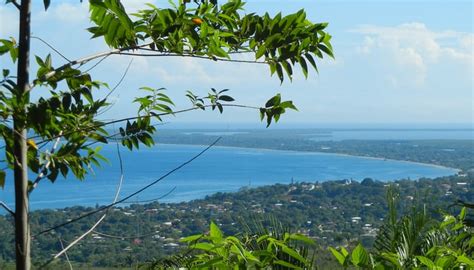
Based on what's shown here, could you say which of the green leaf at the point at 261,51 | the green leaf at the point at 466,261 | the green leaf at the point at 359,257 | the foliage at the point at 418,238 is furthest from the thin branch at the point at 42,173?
the green leaf at the point at 466,261

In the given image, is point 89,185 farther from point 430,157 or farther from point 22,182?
point 430,157

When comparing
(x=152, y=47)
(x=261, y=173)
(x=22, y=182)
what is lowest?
(x=261, y=173)

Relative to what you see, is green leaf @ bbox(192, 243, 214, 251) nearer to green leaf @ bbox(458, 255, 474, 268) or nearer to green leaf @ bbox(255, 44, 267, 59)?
green leaf @ bbox(255, 44, 267, 59)

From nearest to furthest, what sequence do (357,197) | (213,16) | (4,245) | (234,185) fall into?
(213,16)
(4,245)
(357,197)
(234,185)

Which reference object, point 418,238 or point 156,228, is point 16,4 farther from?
point 418,238

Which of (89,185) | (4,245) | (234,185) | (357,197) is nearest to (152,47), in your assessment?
(4,245)

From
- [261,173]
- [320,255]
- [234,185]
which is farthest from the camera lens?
[261,173]

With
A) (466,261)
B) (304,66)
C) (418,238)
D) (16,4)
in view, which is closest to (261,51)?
A: (304,66)

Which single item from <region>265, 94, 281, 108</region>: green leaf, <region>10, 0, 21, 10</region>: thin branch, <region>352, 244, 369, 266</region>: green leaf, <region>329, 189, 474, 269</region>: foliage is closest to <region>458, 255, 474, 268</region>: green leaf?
<region>329, 189, 474, 269</region>: foliage

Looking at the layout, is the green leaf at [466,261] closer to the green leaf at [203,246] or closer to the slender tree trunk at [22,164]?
the green leaf at [203,246]
